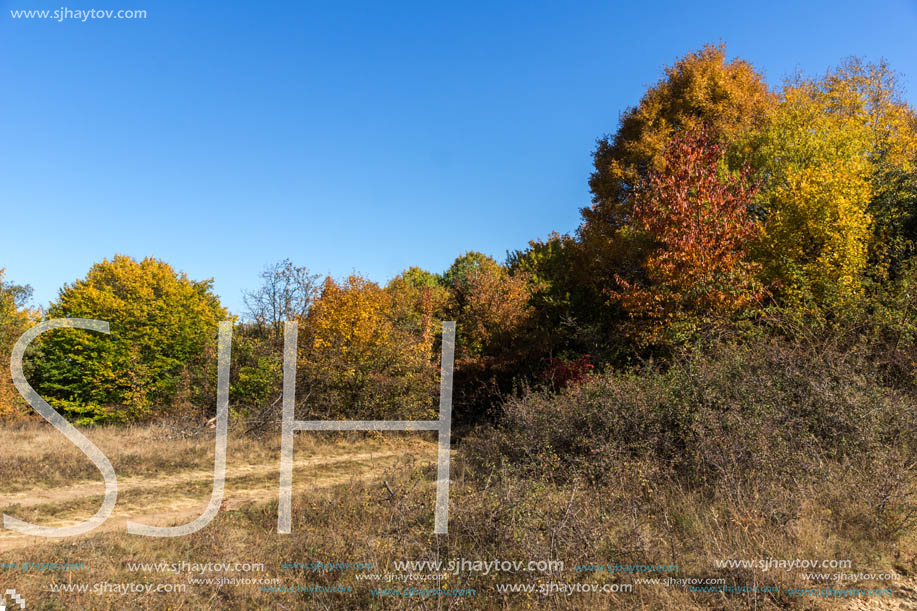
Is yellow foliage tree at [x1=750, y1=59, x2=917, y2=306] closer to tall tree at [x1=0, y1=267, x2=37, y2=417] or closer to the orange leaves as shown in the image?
the orange leaves

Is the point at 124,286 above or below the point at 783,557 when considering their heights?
above

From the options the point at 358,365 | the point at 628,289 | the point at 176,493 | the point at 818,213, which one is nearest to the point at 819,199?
the point at 818,213

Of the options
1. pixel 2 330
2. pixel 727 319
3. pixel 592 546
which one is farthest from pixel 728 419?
pixel 2 330

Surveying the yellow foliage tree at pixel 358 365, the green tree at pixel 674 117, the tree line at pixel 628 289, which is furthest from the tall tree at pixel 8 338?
the green tree at pixel 674 117

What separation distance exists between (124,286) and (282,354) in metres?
17.9

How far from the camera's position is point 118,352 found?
27.1 meters

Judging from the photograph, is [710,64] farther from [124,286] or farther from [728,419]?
[124,286]

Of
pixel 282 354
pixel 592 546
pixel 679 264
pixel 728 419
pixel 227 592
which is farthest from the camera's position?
pixel 282 354

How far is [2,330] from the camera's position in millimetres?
26781

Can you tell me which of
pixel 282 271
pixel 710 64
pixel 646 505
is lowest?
pixel 646 505

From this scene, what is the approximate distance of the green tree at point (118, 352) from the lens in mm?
25844

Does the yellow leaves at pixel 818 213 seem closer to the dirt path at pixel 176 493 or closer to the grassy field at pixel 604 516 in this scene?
the grassy field at pixel 604 516

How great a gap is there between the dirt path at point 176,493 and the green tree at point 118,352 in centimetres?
1504

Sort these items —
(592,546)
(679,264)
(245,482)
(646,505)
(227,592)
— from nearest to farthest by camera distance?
1. (592,546)
2. (227,592)
3. (646,505)
4. (245,482)
5. (679,264)
